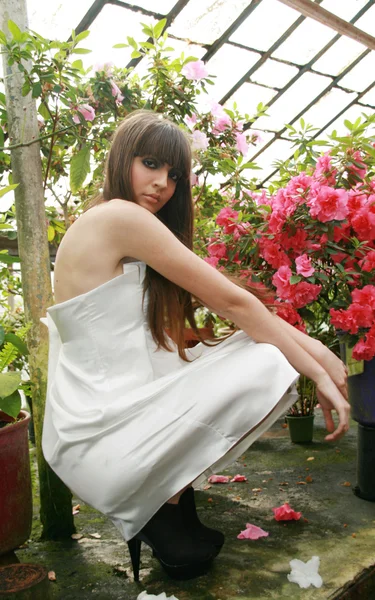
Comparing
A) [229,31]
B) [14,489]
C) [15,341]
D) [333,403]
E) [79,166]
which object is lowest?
[14,489]

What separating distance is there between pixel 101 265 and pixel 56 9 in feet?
10.0

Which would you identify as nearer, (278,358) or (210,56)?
(278,358)

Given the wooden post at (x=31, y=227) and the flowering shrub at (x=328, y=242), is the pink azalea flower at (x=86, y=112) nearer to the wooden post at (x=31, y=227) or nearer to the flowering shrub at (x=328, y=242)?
the wooden post at (x=31, y=227)

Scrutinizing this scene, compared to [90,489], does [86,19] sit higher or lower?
higher

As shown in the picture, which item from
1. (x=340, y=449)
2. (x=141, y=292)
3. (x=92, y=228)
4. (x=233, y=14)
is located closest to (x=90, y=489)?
(x=141, y=292)

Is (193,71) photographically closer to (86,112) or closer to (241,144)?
(241,144)

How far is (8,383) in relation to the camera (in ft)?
4.75

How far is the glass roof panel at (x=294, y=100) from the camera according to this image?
20.0 ft

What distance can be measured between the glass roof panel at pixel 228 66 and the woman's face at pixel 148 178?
3872mm

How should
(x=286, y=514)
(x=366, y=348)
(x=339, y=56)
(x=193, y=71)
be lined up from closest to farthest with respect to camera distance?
1. (x=366, y=348)
2. (x=286, y=514)
3. (x=193, y=71)
4. (x=339, y=56)

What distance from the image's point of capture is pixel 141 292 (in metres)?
1.51

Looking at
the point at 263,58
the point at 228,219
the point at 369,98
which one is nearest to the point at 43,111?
the point at 228,219

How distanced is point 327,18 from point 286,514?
4.08 m

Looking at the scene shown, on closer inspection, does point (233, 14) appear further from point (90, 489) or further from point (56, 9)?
point (90, 489)
